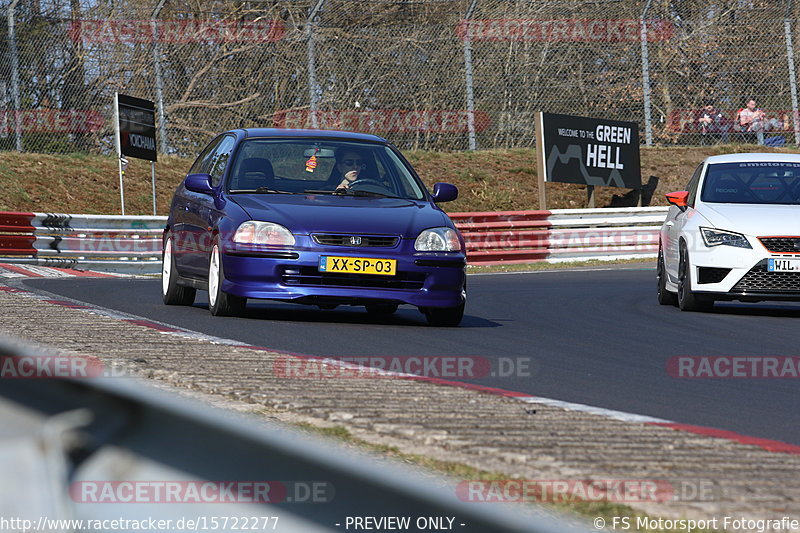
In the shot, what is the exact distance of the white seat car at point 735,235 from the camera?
11297 mm

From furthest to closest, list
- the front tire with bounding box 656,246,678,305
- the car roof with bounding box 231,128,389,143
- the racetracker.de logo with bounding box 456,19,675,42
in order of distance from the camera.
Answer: the racetracker.de logo with bounding box 456,19,675,42 → the front tire with bounding box 656,246,678,305 → the car roof with bounding box 231,128,389,143

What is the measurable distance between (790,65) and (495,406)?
2447 centimetres

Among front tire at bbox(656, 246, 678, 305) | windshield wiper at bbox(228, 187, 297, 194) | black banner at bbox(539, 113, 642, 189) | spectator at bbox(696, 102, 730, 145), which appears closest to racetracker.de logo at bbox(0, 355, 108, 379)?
windshield wiper at bbox(228, 187, 297, 194)

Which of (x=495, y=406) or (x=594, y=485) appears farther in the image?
(x=495, y=406)

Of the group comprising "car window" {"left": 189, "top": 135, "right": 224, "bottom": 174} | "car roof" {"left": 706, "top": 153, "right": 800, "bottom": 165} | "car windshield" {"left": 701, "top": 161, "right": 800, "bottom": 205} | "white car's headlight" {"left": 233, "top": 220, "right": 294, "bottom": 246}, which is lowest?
"white car's headlight" {"left": 233, "top": 220, "right": 294, "bottom": 246}

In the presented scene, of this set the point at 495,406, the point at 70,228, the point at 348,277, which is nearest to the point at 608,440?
the point at 495,406

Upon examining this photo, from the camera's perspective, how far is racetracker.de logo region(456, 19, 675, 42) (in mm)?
27203

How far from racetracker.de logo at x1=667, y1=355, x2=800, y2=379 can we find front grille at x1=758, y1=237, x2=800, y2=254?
3140 millimetres

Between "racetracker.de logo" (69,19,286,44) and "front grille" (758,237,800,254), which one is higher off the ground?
"racetracker.de logo" (69,19,286,44)

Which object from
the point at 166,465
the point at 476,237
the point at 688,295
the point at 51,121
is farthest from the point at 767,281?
the point at 51,121

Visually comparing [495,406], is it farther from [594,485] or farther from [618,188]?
[618,188]

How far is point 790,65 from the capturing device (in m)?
27.6

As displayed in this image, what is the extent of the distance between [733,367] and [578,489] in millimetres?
4570

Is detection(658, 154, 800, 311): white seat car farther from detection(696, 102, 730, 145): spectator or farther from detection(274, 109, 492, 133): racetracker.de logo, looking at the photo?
detection(696, 102, 730, 145): spectator
